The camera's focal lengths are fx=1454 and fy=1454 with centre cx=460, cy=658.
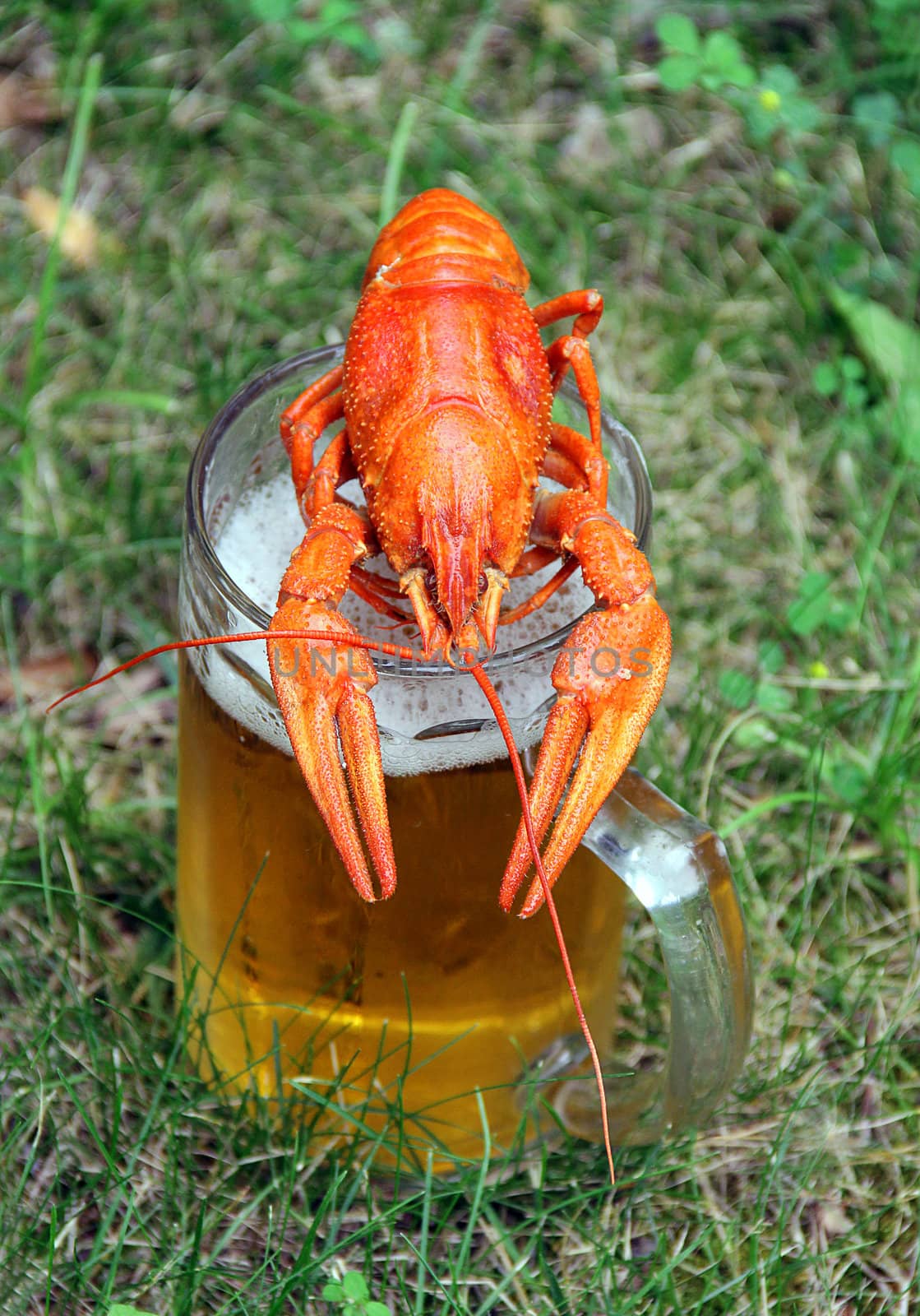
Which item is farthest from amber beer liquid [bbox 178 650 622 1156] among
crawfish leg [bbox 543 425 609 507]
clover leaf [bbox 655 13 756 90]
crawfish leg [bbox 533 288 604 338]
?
clover leaf [bbox 655 13 756 90]

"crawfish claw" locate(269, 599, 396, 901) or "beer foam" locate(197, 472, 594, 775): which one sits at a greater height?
"crawfish claw" locate(269, 599, 396, 901)

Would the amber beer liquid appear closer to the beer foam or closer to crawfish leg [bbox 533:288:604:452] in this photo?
the beer foam

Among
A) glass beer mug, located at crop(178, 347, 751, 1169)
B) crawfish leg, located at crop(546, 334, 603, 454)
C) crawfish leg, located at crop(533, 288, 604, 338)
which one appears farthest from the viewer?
crawfish leg, located at crop(533, 288, 604, 338)

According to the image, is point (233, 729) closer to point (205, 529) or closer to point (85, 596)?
point (205, 529)

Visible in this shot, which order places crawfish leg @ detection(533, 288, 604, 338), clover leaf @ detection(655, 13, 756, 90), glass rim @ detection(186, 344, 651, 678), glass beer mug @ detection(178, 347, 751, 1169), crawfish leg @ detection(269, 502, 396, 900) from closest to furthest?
crawfish leg @ detection(269, 502, 396, 900) < glass rim @ detection(186, 344, 651, 678) < glass beer mug @ detection(178, 347, 751, 1169) < crawfish leg @ detection(533, 288, 604, 338) < clover leaf @ detection(655, 13, 756, 90)

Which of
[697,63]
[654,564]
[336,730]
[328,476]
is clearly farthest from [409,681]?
[697,63]

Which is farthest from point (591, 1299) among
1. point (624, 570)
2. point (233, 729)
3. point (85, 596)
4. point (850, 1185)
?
point (85, 596)

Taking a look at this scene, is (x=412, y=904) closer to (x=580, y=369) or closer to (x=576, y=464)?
(x=576, y=464)

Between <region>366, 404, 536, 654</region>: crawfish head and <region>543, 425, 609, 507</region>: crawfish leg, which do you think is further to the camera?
<region>543, 425, 609, 507</region>: crawfish leg
